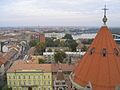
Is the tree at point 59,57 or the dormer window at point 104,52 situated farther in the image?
the tree at point 59,57

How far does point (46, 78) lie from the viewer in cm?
4209

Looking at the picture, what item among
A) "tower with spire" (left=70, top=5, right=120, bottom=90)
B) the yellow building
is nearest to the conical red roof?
"tower with spire" (left=70, top=5, right=120, bottom=90)

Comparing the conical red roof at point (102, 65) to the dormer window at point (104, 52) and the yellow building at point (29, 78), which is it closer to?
the dormer window at point (104, 52)

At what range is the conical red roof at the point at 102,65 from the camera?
504 inches

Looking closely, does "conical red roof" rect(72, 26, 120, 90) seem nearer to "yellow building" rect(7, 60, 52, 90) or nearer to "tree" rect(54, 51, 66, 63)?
"yellow building" rect(7, 60, 52, 90)

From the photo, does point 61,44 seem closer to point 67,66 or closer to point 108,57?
point 67,66

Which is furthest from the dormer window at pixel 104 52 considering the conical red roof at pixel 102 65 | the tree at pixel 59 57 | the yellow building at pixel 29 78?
the tree at pixel 59 57

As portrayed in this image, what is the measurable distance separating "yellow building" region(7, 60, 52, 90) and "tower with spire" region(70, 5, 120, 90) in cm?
2832

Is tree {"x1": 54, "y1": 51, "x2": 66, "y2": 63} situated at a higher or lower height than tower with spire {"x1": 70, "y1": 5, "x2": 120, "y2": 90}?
lower

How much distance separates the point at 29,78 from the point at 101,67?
3046cm

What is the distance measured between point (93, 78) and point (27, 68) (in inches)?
1169

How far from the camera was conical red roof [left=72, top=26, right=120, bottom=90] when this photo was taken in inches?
504

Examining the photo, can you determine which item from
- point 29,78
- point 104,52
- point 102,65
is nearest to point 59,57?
point 29,78

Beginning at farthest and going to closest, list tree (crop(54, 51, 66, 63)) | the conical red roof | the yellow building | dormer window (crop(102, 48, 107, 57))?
1. tree (crop(54, 51, 66, 63))
2. the yellow building
3. dormer window (crop(102, 48, 107, 57))
4. the conical red roof
